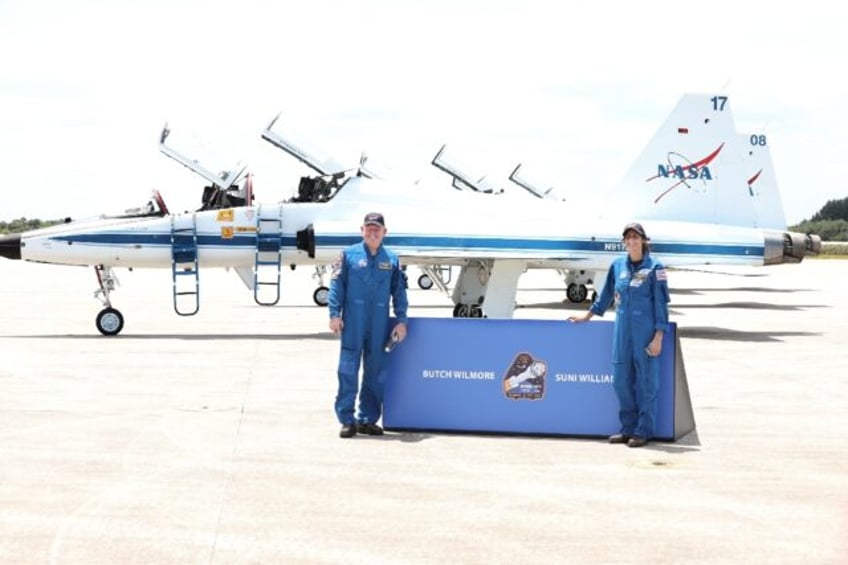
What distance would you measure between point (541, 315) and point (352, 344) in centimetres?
1557

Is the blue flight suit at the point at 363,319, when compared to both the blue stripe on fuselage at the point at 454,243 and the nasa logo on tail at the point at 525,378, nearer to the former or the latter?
the nasa logo on tail at the point at 525,378

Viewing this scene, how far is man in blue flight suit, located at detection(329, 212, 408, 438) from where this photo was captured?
31.1ft

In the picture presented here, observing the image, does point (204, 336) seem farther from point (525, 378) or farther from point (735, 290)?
point (735, 290)

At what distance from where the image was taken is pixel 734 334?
1959cm

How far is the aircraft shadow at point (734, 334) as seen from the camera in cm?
1877

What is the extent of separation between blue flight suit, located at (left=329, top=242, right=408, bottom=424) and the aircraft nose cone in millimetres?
10543

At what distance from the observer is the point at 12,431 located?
943 cm

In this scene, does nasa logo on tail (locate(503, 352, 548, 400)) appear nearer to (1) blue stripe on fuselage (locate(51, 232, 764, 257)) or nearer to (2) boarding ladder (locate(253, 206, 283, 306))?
(1) blue stripe on fuselage (locate(51, 232, 764, 257))

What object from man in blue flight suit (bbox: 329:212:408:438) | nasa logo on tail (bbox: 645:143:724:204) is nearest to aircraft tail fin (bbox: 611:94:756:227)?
nasa logo on tail (bbox: 645:143:724:204)

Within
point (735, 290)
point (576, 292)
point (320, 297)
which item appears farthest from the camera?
point (735, 290)

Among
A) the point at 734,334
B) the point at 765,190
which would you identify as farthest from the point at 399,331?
the point at 765,190

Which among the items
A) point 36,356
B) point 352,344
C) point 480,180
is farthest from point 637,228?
point 480,180

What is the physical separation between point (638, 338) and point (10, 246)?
1253cm

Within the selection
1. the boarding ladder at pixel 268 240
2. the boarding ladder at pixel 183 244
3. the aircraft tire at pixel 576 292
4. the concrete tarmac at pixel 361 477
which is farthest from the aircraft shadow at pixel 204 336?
the aircraft tire at pixel 576 292
